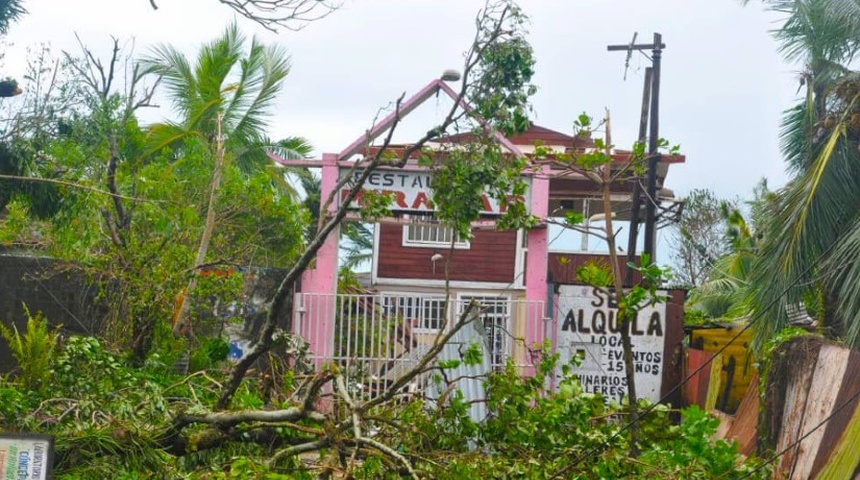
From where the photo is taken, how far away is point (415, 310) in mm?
12852

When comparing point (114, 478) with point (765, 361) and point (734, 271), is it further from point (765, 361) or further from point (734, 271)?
point (734, 271)

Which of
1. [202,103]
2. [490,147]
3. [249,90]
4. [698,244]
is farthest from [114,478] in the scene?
[698,244]

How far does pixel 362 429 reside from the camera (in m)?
7.70

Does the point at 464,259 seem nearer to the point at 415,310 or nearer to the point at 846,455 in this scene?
the point at 415,310

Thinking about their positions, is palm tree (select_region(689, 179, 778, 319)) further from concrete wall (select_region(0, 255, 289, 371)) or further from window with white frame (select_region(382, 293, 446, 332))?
concrete wall (select_region(0, 255, 289, 371))

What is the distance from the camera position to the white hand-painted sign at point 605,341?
44.0 ft

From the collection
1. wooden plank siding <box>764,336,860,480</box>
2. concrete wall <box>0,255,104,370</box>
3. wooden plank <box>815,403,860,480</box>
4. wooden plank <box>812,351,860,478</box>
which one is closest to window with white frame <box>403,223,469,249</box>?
concrete wall <box>0,255,104,370</box>

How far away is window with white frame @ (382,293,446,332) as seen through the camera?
12773mm

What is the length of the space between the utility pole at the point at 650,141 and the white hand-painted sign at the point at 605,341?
10.9ft

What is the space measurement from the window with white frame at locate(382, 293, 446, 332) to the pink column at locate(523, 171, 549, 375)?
40.2 inches

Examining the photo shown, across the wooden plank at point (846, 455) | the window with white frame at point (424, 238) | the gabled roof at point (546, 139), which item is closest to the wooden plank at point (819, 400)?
the wooden plank at point (846, 455)

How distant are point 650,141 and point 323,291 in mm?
7010

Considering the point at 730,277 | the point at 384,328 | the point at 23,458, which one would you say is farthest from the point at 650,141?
the point at 23,458

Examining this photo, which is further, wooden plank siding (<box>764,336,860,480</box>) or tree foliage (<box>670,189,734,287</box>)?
tree foliage (<box>670,189,734,287</box>)
